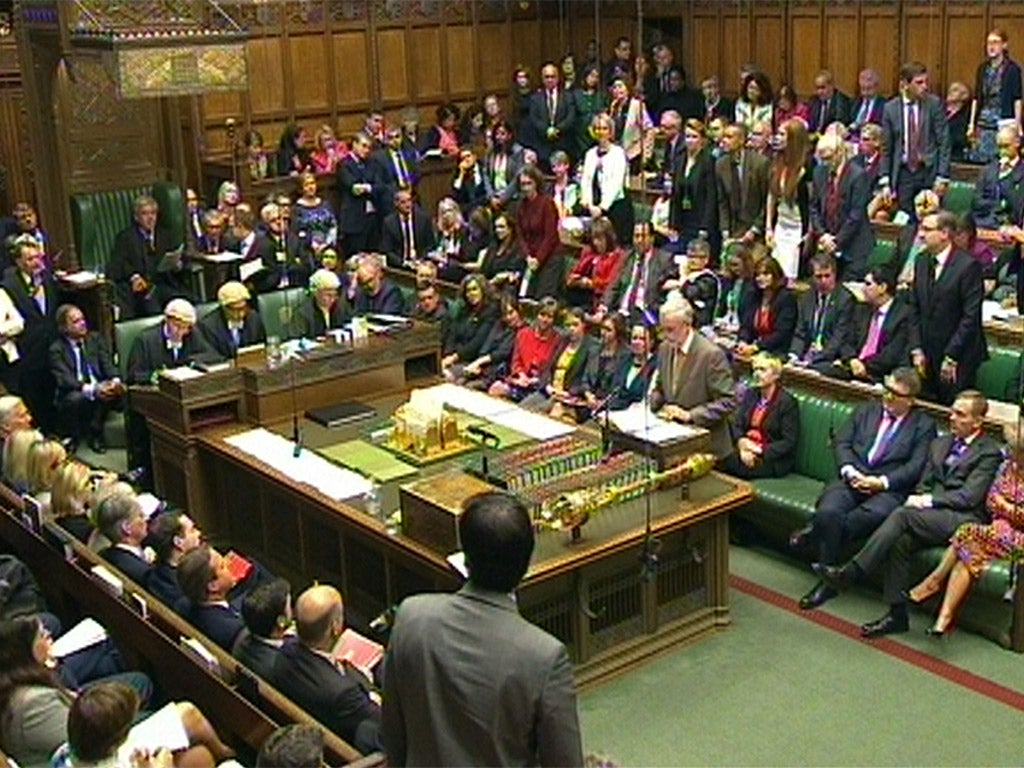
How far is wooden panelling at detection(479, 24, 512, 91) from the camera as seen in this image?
556 inches

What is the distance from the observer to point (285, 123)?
13.2 meters

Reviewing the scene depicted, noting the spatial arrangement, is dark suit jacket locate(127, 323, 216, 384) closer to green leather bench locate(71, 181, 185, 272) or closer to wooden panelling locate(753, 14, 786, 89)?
green leather bench locate(71, 181, 185, 272)

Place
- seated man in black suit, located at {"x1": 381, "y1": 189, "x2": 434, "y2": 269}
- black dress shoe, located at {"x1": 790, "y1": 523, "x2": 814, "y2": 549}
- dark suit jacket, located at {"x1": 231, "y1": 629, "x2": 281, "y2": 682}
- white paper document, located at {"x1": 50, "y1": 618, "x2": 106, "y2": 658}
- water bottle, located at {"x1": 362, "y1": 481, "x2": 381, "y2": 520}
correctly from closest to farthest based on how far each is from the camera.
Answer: dark suit jacket, located at {"x1": 231, "y1": 629, "x2": 281, "y2": 682}, white paper document, located at {"x1": 50, "y1": 618, "x2": 106, "y2": 658}, water bottle, located at {"x1": 362, "y1": 481, "x2": 381, "y2": 520}, black dress shoe, located at {"x1": 790, "y1": 523, "x2": 814, "y2": 549}, seated man in black suit, located at {"x1": 381, "y1": 189, "x2": 434, "y2": 269}

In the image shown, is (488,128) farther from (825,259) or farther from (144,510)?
(144,510)

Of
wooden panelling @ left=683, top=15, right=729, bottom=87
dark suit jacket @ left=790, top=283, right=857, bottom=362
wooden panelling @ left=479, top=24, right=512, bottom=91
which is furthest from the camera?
wooden panelling @ left=479, top=24, right=512, bottom=91

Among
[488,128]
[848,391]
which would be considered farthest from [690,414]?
[488,128]

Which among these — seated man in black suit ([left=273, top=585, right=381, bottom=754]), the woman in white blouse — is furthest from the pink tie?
seated man in black suit ([left=273, top=585, right=381, bottom=754])

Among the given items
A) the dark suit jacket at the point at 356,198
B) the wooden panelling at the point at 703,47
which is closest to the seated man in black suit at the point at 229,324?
the dark suit jacket at the point at 356,198

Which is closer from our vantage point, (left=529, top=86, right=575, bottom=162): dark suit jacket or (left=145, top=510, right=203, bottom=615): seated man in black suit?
(left=145, top=510, right=203, bottom=615): seated man in black suit

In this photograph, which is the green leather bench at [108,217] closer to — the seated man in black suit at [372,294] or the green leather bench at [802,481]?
the seated man in black suit at [372,294]

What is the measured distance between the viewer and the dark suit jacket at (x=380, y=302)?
8.71 metres

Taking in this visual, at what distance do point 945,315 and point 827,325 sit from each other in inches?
27.2

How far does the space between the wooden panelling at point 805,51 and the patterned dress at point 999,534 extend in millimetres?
7605

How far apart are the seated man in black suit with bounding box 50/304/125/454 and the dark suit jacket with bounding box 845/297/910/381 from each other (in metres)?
4.14
